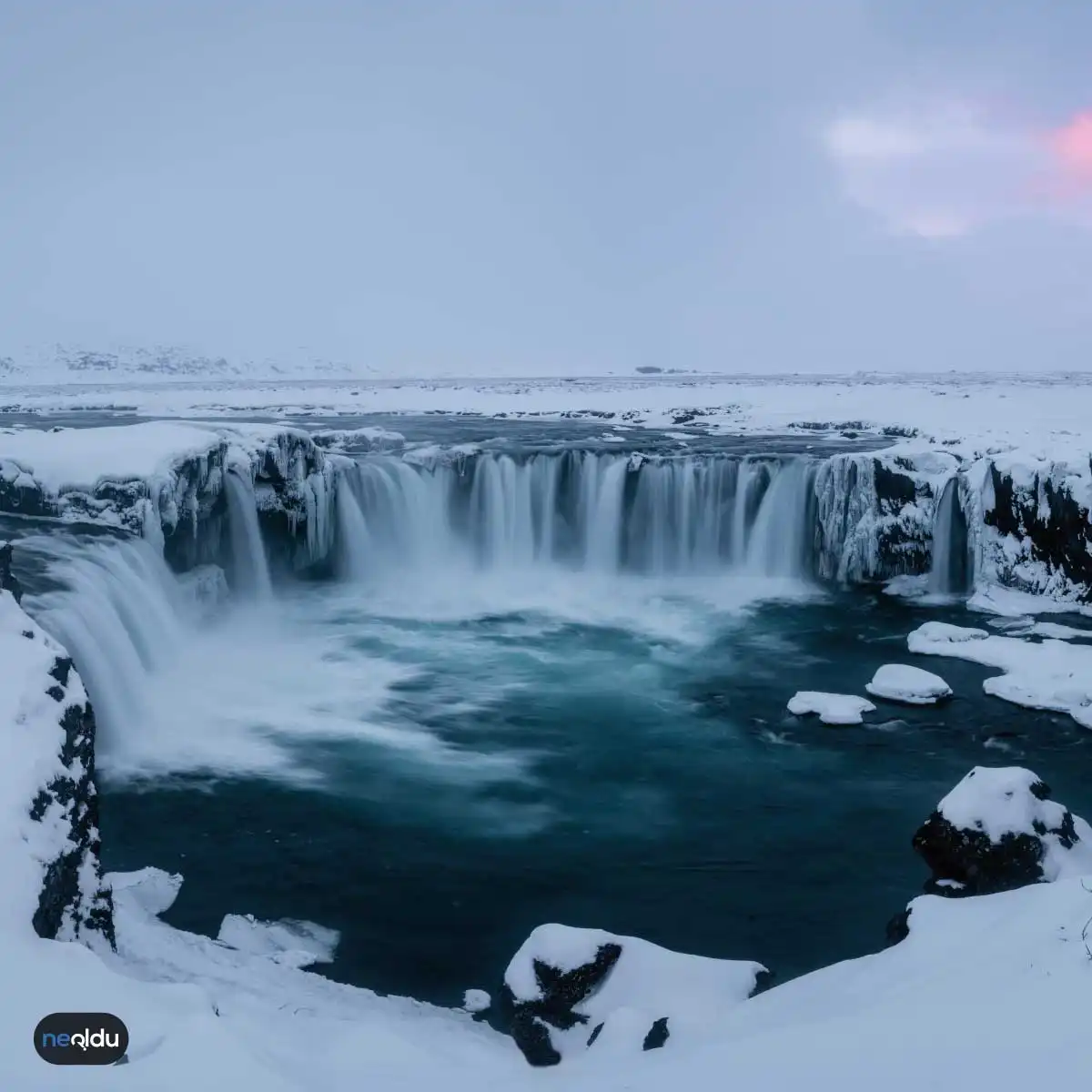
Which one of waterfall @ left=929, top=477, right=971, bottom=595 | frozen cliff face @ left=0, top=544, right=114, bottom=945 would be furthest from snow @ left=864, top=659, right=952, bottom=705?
frozen cliff face @ left=0, top=544, right=114, bottom=945

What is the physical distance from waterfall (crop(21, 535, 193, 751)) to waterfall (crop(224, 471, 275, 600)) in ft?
9.32

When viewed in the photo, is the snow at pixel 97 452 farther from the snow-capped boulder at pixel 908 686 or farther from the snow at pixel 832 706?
the snow-capped boulder at pixel 908 686

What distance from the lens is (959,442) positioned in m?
23.2

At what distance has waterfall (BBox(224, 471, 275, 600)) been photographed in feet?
65.6

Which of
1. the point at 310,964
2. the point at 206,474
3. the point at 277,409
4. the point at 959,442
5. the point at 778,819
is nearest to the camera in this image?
the point at 310,964

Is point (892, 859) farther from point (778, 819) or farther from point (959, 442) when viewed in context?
point (959, 442)

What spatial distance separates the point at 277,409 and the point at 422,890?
42.9m

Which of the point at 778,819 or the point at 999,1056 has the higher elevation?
the point at 999,1056

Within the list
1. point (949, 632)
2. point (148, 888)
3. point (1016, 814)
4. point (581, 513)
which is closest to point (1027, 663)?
point (949, 632)

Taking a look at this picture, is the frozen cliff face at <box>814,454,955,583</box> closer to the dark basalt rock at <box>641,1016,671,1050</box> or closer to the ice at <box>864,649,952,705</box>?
the ice at <box>864,649,952,705</box>

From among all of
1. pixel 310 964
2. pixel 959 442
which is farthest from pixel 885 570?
pixel 310 964

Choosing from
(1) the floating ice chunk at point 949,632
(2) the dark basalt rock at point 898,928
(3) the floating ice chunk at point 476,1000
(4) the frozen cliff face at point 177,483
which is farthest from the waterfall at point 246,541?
(2) the dark basalt rock at point 898,928

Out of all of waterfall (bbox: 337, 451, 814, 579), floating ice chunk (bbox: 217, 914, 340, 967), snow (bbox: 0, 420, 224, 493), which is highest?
snow (bbox: 0, 420, 224, 493)

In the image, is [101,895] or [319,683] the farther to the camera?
[319,683]
